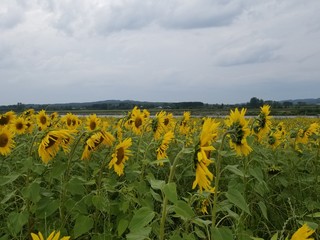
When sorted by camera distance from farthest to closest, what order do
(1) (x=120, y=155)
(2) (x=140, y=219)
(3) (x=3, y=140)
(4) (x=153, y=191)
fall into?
(3) (x=3, y=140), (1) (x=120, y=155), (4) (x=153, y=191), (2) (x=140, y=219)

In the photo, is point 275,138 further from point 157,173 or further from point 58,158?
point 58,158

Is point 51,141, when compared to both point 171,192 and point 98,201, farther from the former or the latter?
point 171,192

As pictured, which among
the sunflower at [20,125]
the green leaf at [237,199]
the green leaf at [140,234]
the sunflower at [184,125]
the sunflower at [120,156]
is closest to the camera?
the green leaf at [140,234]

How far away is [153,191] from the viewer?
1867mm

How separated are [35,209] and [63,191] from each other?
7.8 inches

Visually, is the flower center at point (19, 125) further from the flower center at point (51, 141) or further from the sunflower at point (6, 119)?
the flower center at point (51, 141)

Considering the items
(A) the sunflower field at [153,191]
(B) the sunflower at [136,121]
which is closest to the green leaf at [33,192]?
(A) the sunflower field at [153,191]

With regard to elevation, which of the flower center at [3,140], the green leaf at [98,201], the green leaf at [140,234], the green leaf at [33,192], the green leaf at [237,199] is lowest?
the green leaf at [98,201]

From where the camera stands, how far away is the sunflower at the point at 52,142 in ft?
8.00

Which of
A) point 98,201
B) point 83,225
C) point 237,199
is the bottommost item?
point 83,225

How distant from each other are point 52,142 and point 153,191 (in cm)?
93

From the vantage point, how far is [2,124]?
14.1 feet

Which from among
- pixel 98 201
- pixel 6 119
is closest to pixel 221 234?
pixel 98 201

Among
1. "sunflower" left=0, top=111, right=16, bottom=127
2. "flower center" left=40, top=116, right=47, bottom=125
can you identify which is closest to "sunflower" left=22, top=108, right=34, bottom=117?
"flower center" left=40, top=116, right=47, bottom=125
